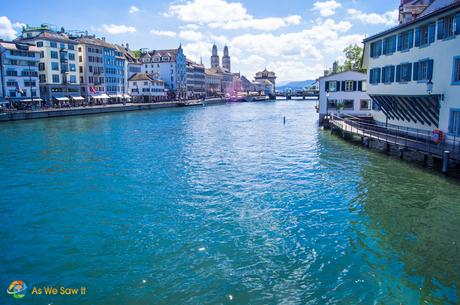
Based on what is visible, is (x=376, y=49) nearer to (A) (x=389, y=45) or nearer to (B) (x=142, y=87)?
(A) (x=389, y=45)

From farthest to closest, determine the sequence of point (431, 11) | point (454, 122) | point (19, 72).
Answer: point (19, 72), point (431, 11), point (454, 122)

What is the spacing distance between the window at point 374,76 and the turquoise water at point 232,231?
12.1 meters

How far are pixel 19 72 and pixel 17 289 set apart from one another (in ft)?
284

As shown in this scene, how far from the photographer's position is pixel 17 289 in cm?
1298

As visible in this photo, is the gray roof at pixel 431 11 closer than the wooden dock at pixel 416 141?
No

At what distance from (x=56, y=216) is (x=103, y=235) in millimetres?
4214

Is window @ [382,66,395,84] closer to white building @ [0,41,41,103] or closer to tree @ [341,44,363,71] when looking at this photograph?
tree @ [341,44,363,71]

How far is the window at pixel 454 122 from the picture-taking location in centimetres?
2786

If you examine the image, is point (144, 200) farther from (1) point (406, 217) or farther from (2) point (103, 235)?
(1) point (406, 217)

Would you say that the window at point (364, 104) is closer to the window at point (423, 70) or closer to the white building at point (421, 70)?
the white building at point (421, 70)

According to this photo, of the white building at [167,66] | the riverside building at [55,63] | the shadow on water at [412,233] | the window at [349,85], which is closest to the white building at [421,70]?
the shadow on water at [412,233]

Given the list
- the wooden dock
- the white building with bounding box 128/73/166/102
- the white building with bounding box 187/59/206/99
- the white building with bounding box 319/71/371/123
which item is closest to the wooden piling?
the wooden dock

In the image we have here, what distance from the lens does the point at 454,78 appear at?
27.9 metres

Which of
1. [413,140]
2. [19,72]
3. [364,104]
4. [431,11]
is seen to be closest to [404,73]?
[431,11]
